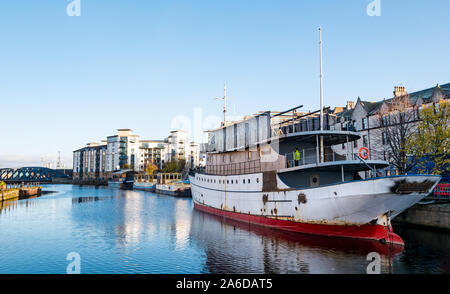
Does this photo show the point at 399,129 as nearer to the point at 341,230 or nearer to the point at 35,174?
the point at 341,230

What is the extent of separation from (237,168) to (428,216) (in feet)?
51.9

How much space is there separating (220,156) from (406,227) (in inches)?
700

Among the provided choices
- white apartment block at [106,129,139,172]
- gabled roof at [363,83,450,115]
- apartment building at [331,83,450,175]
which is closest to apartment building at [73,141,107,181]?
white apartment block at [106,129,139,172]

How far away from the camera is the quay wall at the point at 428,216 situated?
2170 centimetres

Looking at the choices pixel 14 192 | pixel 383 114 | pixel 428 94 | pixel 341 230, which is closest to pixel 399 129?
pixel 383 114

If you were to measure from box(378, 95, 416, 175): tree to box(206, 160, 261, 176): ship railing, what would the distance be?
1352 cm

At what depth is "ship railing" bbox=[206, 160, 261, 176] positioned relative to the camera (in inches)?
1039

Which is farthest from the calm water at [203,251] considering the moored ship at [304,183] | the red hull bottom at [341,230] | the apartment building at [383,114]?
the apartment building at [383,114]

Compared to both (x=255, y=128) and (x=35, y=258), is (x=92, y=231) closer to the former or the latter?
(x=35, y=258)

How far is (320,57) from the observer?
76.6 feet

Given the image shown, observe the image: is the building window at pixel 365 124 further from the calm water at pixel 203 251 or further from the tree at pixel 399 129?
the calm water at pixel 203 251

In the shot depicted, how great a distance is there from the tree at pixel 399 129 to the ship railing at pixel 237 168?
44.3 feet

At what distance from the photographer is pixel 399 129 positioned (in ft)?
100.0

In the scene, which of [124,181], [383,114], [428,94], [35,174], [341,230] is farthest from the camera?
[35,174]
